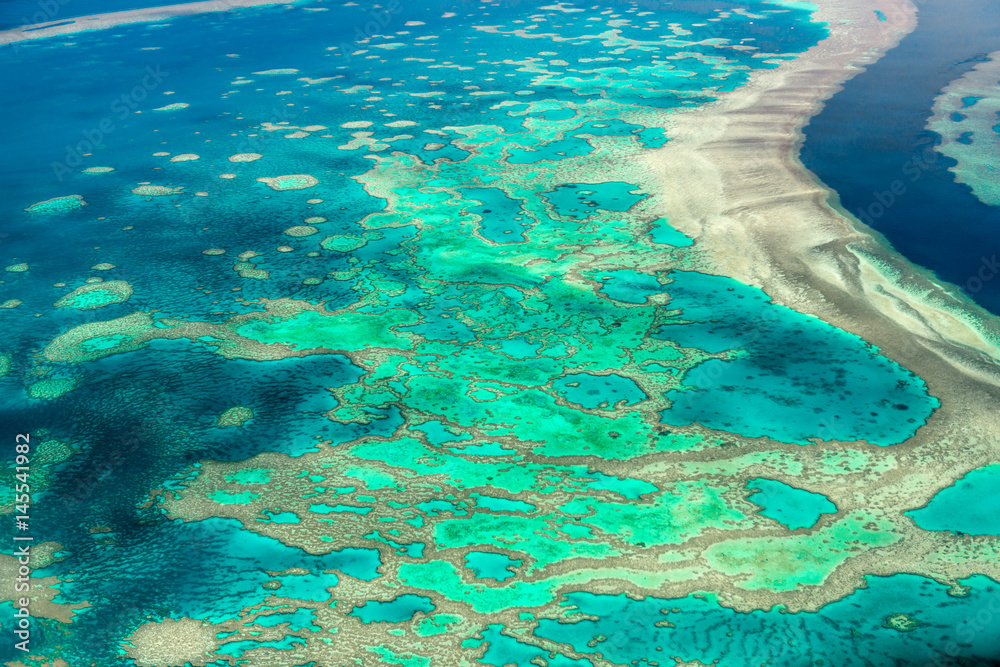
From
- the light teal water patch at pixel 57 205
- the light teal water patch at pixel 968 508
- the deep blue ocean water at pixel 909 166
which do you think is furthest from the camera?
the light teal water patch at pixel 57 205

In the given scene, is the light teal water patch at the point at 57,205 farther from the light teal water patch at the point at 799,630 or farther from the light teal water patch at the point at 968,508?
the light teal water patch at the point at 968,508

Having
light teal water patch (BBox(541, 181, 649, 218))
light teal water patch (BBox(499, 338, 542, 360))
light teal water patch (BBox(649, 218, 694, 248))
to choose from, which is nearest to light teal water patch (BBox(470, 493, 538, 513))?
light teal water patch (BBox(499, 338, 542, 360))

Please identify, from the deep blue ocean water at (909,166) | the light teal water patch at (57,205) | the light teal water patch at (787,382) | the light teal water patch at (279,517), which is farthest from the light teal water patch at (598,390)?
the light teal water patch at (57,205)

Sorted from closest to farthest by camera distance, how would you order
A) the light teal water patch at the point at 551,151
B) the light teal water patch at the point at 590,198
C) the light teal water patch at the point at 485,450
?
the light teal water patch at the point at 485,450, the light teal water patch at the point at 590,198, the light teal water patch at the point at 551,151

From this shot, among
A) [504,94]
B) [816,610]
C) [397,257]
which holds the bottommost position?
[816,610]

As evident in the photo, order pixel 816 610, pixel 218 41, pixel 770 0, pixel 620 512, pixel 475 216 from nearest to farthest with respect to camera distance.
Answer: pixel 816 610, pixel 620 512, pixel 475 216, pixel 218 41, pixel 770 0

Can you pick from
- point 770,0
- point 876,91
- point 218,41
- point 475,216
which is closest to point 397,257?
point 475,216

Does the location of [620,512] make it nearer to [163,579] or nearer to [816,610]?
[816,610]
